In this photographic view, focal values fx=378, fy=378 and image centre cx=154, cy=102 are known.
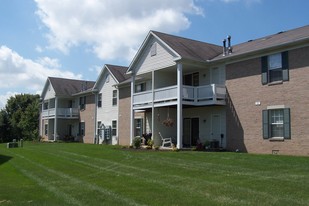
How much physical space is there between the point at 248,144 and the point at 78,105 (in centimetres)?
2646

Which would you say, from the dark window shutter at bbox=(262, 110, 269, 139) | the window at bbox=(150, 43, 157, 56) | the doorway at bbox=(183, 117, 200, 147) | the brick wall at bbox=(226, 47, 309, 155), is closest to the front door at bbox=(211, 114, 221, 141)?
the brick wall at bbox=(226, 47, 309, 155)

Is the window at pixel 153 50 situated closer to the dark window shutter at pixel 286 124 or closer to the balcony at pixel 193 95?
the balcony at pixel 193 95

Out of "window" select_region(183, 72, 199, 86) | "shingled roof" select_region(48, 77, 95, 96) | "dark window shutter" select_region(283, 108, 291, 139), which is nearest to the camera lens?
"dark window shutter" select_region(283, 108, 291, 139)

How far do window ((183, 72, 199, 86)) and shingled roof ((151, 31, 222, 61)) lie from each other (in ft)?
4.89

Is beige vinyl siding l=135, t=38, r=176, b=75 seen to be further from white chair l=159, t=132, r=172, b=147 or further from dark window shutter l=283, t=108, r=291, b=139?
dark window shutter l=283, t=108, r=291, b=139

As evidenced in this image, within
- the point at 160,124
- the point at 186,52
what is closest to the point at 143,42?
the point at 186,52

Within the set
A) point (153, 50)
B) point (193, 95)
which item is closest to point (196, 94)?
point (193, 95)

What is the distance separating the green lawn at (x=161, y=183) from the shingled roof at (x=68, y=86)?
3013 centimetres

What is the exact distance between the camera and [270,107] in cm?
1988

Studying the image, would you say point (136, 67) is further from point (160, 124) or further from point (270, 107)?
point (270, 107)

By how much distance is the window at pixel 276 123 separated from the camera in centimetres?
1897

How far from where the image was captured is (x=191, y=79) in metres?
25.8

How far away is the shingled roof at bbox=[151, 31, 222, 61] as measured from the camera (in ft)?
78.0

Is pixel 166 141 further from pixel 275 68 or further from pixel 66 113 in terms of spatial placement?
pixel 66 113
